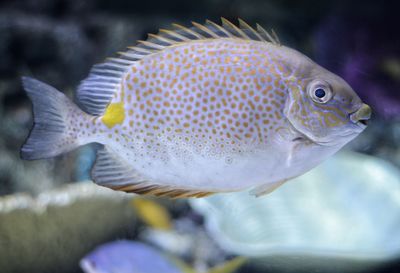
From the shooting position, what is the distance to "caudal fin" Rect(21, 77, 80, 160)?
1.60ft

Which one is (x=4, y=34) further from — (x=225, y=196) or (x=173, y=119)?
(x=173, y=119)

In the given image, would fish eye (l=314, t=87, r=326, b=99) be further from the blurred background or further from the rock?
the rock

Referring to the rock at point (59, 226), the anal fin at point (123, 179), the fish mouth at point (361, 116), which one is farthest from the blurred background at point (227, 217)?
the fish mouth at point (361, 116)

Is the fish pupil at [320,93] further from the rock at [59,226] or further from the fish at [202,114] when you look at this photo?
the rock at [59,226]

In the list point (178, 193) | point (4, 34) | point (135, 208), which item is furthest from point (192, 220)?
point (4, 34)

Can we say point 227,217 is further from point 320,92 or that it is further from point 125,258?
point 320,92

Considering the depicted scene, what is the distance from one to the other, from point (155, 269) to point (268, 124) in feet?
2.50

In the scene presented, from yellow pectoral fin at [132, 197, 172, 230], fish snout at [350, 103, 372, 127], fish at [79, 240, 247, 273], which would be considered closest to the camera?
fish snout at [350, 103, 372, 127]

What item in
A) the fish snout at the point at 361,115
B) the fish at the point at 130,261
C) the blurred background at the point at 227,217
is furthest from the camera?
the fish at the point at 130,261

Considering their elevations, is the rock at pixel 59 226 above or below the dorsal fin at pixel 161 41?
below

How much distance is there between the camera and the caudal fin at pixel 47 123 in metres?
0.49

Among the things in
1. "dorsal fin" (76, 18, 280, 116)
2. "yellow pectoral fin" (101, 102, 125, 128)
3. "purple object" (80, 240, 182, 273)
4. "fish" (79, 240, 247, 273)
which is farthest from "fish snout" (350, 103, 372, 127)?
"purple object" (80, 240, 182, 273)

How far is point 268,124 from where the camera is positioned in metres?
0.46

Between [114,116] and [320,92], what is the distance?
0.23 metres
